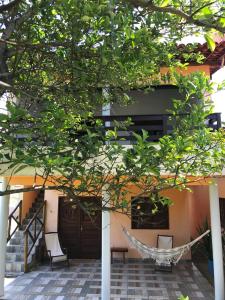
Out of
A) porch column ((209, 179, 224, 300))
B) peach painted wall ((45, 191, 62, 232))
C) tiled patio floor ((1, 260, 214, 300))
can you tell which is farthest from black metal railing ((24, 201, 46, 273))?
porch column ((209, 179, 224, 300))

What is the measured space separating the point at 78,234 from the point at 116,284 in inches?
121

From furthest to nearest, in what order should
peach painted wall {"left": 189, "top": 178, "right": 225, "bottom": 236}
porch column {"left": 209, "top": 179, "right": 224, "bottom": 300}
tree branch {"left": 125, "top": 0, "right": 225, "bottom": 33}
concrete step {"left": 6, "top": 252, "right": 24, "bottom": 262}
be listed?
peach painted wall {"left": 189, "top": 178, "right": 225, "bottom": 236} < concrete step {"left": 6, "top": 252, "right": 24, "bottom": 262} < porch column {"left": 209, "top": 179, "right": 224, "bottom": 300} < tree branch {"left": 125, "top": 0, "right": 225, "bottom": 33}

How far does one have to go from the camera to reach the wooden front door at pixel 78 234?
9.50m

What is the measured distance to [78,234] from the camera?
9625 millimetres

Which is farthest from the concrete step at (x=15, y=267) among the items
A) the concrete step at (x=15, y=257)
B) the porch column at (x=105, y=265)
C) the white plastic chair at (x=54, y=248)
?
the porch column at (x=105, y=265)

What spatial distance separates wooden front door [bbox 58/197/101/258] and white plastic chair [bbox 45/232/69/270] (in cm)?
58

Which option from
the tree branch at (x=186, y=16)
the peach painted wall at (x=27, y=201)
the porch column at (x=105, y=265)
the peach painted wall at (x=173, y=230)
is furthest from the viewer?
the peach painted wall at (x=27, y=201)

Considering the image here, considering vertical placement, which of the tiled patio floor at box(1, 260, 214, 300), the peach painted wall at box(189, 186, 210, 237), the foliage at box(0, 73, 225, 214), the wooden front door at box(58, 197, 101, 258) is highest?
the foliage at box(0, 73, 225, 214)

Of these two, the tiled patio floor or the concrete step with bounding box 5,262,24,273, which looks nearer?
the tiled patio floor

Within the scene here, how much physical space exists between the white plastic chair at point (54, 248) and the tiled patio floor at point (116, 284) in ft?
0.93

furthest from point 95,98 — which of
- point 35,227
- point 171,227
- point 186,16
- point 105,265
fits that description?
point 171,227

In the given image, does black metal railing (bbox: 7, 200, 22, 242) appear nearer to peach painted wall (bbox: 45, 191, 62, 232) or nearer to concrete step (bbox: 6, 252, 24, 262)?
peach painted wall (bbox: 45, 191, 62, 232)

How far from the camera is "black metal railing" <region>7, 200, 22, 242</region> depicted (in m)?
9.30

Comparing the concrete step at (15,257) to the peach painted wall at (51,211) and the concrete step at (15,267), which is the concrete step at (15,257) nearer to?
the concrete step at (15,267)
